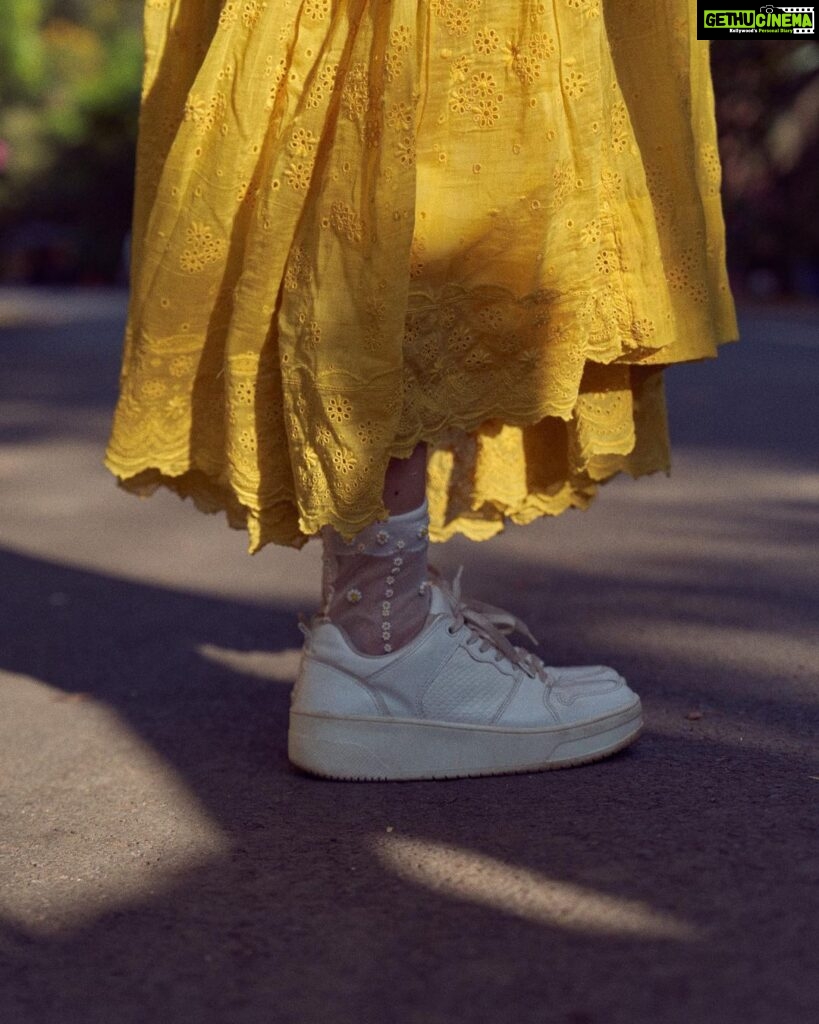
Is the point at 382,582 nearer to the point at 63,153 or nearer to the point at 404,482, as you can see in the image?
the point at 404,482

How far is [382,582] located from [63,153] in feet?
136

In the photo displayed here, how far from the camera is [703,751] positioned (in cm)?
190

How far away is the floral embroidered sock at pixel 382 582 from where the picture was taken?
1844 mm

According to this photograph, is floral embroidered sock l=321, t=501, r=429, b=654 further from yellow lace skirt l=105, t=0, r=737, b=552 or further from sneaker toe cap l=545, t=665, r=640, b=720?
sneaker toe cap l=545, t=665, r=640, b=720

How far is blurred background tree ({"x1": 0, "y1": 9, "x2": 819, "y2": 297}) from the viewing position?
18.9m

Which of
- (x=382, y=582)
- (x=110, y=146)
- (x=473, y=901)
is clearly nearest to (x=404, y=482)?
(x=382, y=582)

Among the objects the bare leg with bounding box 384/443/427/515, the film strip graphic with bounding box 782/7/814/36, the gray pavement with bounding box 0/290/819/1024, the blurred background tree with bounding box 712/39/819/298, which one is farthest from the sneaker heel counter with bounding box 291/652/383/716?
the blurred background tree with bounding box 712/39/819/298

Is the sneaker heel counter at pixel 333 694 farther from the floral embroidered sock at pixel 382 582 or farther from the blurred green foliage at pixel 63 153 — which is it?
the blurred green foliage at pixel 63 153

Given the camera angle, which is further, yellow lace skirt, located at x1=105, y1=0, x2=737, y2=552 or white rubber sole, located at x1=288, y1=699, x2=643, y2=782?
white rubber sole, located at x1=288, y1=699, x2=643, y2=782

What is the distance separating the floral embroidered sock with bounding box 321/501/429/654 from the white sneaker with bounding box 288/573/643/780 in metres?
0.02

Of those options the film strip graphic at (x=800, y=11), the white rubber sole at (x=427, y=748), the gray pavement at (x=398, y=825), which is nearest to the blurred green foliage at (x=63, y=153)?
the film strip graphic at (x=800, y=11)

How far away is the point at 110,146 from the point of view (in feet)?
124

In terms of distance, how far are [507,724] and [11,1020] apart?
0.78 meters

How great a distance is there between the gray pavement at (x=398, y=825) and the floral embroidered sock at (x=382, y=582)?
0.21 metres
